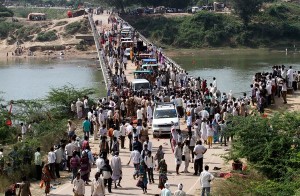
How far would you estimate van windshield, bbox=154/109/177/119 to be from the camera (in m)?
22.6

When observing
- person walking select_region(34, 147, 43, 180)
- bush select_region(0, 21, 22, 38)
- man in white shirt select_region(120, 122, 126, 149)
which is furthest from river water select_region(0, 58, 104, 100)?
person walking select_region(34, 147, 43, 180)

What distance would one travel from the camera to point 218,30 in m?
73.1

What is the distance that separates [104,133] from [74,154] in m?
3.38

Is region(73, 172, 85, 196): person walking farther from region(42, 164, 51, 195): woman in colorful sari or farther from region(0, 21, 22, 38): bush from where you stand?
region(0, 21, 22, 38): bush

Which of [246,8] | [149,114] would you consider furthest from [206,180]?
[246,8]

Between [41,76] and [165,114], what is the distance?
33.9m

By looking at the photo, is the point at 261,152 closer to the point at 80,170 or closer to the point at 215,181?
the point at 215,181

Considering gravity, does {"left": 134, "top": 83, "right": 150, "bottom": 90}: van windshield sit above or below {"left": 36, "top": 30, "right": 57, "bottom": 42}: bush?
below

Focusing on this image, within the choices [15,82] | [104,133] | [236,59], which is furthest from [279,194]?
[236,59]

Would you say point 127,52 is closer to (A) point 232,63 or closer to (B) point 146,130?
(A) point 232,63

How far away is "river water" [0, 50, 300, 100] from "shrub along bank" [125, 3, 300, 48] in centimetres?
286

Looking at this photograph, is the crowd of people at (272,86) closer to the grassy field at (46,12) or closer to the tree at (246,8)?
the tree at (246,8)

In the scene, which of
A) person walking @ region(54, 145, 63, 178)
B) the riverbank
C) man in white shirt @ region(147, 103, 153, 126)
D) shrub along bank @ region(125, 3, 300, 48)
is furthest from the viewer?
shrub along bank @ region(125, 3, 300, 48)

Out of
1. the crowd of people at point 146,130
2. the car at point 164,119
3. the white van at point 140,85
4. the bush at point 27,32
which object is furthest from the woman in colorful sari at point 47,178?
the bush at point 27,32
